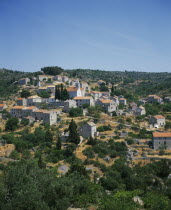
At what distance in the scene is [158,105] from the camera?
63.0 metres

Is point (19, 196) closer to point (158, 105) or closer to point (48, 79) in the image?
point (158, 105)

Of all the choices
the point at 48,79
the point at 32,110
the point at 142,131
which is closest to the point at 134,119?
the point at 142,131

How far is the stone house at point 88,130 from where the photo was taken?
138 feet

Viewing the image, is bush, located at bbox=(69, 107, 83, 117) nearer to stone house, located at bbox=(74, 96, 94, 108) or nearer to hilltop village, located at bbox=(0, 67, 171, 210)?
hilltop village, located at bbox=(0, 67, 171, 210)

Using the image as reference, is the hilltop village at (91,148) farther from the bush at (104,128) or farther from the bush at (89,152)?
the bush at (104,128)

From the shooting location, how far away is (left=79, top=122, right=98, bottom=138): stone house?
42.0 meters

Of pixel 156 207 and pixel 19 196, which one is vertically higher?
pixel 19 196

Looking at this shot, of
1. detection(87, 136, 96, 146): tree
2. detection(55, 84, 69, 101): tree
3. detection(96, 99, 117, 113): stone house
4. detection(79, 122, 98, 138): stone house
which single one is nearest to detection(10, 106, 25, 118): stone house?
detection(55, 84, 69, 101): tree

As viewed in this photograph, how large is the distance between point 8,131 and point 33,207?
35.3 m

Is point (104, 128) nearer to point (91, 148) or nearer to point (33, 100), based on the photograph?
point (91, 148)

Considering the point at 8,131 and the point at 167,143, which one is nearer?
the point at 167,143

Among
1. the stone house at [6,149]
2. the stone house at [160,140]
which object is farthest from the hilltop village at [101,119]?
the stone house at [6,149]

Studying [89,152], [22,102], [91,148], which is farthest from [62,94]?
[89,152]

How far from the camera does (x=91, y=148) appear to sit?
37562 mm
